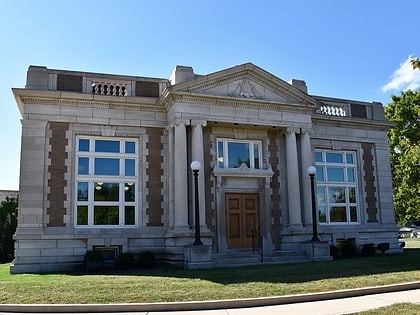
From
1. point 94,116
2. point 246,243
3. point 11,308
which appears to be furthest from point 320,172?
point 11,308

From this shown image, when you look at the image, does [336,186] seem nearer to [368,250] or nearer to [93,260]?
[368,250]

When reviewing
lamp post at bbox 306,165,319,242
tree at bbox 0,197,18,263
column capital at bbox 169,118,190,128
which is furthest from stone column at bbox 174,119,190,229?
tree at bbox 0,197,18,263

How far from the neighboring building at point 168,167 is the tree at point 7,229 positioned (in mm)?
9963

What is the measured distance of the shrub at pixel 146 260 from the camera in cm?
1655

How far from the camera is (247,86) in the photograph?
19109 millimetres

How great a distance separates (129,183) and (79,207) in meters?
2.14

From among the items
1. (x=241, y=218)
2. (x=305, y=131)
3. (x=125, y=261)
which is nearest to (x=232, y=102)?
(x=305, y=131)

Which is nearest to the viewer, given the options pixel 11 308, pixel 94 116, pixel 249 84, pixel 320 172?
pixel 11 308

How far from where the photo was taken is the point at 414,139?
33500 millimetres

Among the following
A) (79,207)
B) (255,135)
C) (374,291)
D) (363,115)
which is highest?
(363,115)

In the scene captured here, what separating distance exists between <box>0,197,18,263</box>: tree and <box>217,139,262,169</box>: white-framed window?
13463mm

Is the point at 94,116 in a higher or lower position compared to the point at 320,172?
higher

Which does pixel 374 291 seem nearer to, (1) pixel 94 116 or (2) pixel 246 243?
(2) pixel 246 243

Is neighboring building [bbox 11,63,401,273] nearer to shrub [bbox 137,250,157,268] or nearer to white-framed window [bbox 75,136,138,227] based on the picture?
white-framed window [bbox 75,136,138,227]
